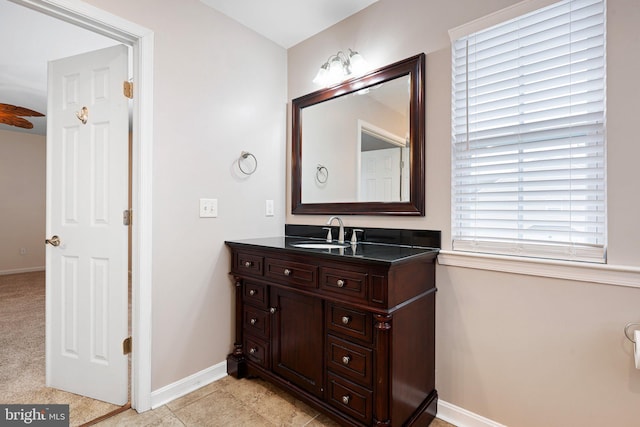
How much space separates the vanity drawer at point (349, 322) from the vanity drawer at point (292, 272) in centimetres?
16

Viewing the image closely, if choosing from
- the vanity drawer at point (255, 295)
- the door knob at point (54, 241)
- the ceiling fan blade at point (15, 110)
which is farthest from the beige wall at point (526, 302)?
the ceiling fan blade at point (15, 110)

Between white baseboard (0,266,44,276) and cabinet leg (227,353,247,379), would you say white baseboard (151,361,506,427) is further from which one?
white baseboard (0,266,44,276)

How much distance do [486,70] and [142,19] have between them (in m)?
1.87

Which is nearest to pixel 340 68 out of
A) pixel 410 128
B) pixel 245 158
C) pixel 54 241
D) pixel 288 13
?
pixel 288 13

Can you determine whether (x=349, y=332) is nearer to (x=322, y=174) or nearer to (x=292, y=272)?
(x=292, y=272)

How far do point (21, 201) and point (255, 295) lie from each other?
5843 mm

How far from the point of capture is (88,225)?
5.79ft

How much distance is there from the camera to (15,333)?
2.67 metres

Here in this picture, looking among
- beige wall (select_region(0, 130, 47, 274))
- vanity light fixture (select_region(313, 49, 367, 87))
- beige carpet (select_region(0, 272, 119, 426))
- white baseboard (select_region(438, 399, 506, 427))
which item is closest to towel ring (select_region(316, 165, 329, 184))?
vanity light fixture (select_region(313, 49, 367, 87))

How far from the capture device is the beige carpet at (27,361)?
1.71 m

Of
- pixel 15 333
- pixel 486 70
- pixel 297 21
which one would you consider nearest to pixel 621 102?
pixel 486 70

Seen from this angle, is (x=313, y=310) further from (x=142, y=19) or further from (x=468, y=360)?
(x=142, y=19)

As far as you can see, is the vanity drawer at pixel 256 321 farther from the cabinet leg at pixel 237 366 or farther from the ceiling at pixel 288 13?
the ceiling at pixel 288 13

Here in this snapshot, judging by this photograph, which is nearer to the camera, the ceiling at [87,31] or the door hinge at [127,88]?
the door hinge at [127,88]
